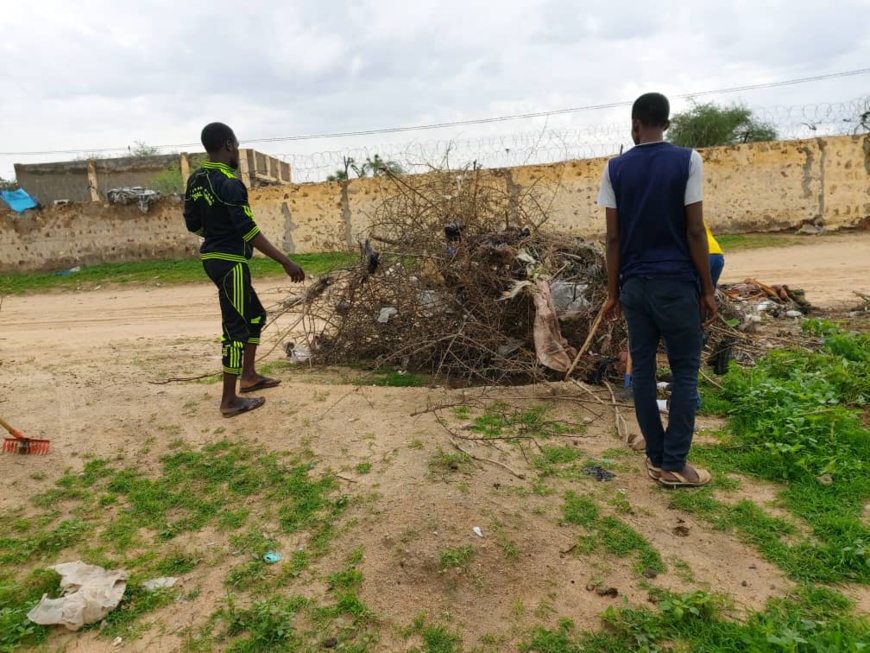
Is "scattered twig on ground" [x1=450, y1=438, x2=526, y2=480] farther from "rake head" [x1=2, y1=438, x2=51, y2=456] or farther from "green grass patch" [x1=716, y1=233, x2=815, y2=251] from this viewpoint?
"green grass patch" [x1=716, y1=233, x2=815, y2=251]

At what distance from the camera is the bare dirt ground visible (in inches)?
84.7

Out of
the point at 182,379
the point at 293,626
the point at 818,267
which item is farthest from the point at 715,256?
the point at 818,267

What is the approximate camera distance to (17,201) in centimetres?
1404

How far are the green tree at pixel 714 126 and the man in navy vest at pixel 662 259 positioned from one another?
800 inches

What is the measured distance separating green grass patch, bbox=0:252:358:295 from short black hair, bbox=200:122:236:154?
8179 mm

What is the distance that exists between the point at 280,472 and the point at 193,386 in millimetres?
1815

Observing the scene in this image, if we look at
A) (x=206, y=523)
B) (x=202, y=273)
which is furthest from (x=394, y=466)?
(x=202, y=273)

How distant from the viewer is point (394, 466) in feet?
10.2

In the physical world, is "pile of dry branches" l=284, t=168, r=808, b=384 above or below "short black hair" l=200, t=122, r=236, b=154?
below

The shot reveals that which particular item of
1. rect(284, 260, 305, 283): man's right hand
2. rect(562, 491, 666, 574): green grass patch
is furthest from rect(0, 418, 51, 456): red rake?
rect(562, 491, 666, 574): green grass patch

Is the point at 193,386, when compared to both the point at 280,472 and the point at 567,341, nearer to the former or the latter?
the point at 280,472

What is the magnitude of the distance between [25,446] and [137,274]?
35.2 feet

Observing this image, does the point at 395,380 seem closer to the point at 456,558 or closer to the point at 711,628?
the point at 456,558

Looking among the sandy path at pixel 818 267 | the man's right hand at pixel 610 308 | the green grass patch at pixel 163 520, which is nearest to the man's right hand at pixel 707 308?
the man's right hand at pixel 610 308
